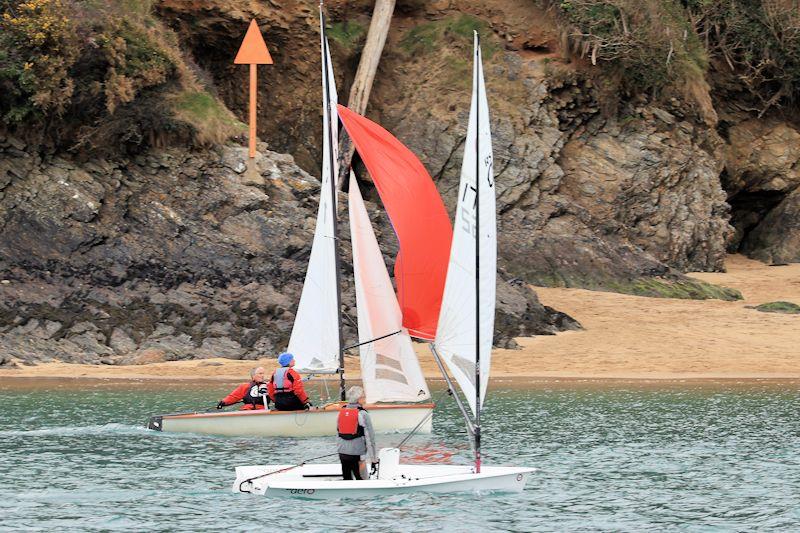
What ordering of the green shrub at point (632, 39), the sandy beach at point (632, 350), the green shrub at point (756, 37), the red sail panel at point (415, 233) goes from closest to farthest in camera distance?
the red sail panel at point (415, 233)
the sandy beach at point (632, 350)
the green shrub at point (632, 39)
the green shrub at point (756, 37)

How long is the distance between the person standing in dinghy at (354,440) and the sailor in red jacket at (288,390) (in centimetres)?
464

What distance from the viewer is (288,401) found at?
73.2 ft

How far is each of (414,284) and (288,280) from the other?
39.3 ft

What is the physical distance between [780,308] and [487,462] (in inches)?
756

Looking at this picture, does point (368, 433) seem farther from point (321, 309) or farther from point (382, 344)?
point (321, 309)

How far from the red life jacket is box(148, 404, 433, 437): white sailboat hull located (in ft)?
15.5

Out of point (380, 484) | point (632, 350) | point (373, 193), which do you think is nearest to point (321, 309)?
point (380, 484)

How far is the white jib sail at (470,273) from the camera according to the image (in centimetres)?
1758

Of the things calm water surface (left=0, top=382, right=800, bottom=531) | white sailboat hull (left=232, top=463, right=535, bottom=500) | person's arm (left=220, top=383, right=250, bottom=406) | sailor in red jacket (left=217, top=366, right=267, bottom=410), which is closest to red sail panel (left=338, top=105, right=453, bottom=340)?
calm water surface (left=0, top=382, right=800, bottom=531)

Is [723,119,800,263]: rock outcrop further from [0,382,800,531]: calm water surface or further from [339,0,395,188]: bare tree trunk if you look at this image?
[0,382,800,531]: calm water surface

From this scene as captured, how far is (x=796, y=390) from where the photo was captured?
28.8 meters

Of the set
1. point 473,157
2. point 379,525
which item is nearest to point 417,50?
point 473,157

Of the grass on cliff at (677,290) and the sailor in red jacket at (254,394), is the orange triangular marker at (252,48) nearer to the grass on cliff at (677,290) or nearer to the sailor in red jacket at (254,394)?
the grass on cliff at (677,290)

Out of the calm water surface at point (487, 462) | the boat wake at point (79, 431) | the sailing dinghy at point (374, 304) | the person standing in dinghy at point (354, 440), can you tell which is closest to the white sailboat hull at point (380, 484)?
the calm water surface at point (487, 462)
